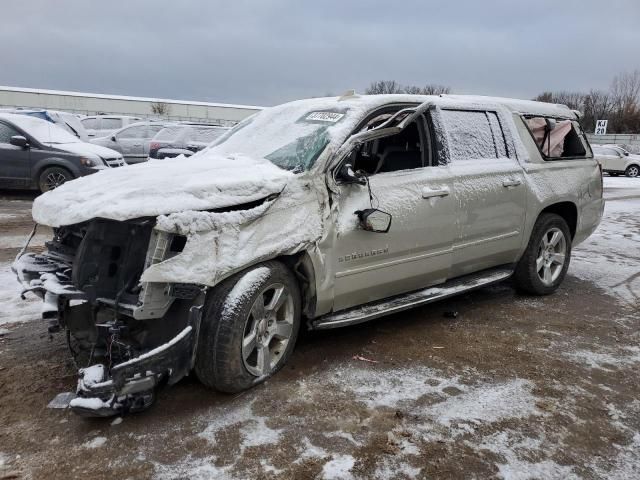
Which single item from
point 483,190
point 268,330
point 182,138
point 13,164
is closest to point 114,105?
point 182,138

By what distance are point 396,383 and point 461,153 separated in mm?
2067

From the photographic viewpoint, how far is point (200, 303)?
298 centimetres

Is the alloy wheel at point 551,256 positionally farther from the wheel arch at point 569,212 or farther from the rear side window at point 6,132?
the rear side window at point 6,132

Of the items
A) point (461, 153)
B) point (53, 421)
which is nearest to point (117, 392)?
point (53, 421)

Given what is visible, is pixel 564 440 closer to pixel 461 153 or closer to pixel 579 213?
pixel 461 153

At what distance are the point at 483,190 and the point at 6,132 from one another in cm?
999

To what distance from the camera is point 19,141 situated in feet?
34.9

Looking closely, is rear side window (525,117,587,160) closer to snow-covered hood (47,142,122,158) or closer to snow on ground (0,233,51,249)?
snow on ground (0,233,51,249)

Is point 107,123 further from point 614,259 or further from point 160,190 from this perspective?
point 160,190

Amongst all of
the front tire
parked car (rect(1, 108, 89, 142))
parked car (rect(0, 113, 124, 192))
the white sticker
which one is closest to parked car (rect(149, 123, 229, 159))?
parked car (rect(1, 108, 89, 142))

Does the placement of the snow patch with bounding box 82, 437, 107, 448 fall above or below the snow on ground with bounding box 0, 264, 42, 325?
below

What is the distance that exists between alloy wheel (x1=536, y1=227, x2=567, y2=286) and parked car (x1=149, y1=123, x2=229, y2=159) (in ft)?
33.3

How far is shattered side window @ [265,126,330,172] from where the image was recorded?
3648 mm

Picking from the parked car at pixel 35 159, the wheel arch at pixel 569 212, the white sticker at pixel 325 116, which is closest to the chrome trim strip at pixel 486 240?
the wheel arch at pixel 569 212
